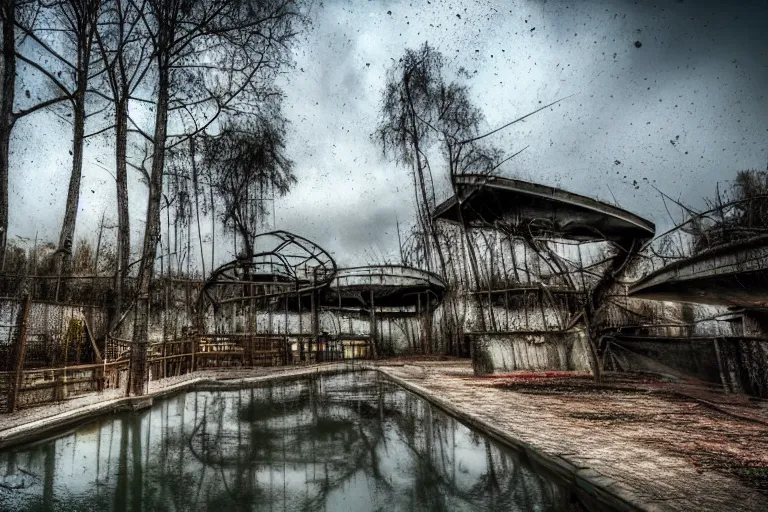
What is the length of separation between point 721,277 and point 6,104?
17629mm

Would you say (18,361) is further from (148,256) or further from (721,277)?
(721,277)

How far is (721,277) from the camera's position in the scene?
728 cm

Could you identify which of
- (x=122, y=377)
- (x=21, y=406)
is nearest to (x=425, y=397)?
(x=21, y=406)

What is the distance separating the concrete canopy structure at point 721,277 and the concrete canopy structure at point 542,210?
1.35m

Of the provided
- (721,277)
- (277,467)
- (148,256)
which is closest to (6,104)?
(148,256)

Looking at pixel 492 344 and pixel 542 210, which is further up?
pixel 542 210

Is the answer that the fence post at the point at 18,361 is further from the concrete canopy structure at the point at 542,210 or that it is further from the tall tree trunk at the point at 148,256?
the concrete canopy structure at the point at 542,210

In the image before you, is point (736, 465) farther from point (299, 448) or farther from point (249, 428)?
point (249, 428)

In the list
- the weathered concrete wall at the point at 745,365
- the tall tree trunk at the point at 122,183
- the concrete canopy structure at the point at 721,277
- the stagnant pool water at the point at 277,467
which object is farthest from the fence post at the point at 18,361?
the weathered concrete wall at the point at 745,365

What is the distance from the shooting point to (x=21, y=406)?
305 inches

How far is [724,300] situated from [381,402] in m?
7.83

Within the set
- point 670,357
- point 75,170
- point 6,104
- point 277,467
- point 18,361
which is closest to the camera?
point 277,467

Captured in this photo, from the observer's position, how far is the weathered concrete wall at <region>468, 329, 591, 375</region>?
11.1m

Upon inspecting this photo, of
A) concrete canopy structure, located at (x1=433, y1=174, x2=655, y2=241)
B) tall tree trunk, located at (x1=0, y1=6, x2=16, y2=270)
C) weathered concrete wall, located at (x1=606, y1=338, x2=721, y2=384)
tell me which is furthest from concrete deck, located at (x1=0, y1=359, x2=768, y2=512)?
tall tree trunk, located at (x1=0, y1=6, x2=16, y2=270)
